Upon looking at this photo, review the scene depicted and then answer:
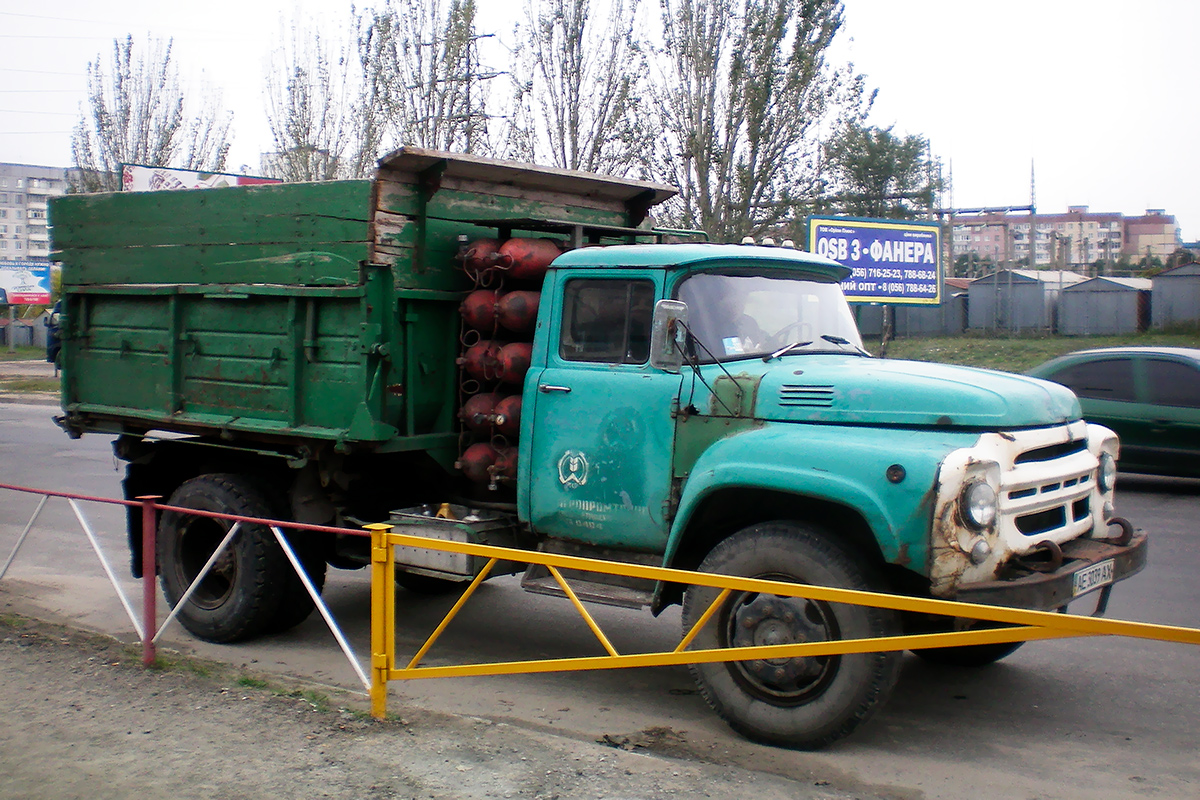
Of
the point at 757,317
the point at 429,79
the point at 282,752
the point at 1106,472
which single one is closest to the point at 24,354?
the point at 429,79

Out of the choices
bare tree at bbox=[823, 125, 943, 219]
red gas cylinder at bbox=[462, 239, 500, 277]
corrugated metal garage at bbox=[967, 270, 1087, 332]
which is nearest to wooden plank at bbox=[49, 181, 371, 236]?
red gas cylinder at bbox=[462, 239, 500, 277]

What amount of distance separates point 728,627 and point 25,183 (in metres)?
149

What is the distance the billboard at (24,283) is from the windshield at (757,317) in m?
41.5

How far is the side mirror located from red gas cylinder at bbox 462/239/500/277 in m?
1.21

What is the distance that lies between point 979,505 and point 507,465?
259cm

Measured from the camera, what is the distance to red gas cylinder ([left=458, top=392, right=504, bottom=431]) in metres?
5.98

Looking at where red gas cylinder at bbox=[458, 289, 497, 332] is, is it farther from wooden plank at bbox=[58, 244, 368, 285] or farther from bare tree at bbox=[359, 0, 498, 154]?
bare tree at bbox=[359, 0, 498, 154]

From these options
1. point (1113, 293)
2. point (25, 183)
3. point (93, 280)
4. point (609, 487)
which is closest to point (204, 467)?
point (93, 280)

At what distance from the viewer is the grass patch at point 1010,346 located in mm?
23766

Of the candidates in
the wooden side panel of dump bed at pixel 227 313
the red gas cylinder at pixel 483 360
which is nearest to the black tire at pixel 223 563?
the wooden side panel of dump bed at pixel 227 313

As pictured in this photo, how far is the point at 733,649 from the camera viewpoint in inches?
165

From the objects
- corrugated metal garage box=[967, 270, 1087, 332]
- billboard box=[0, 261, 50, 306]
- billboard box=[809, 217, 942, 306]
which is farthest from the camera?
billboard box=[0, 261, 50, 306]

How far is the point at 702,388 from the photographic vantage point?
5059 millimetres

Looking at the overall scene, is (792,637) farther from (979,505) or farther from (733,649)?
(979,505)
